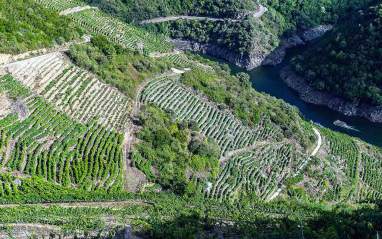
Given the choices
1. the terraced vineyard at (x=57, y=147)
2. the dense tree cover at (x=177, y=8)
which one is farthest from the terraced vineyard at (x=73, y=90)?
the dense tree cover at (x=177, y=8)

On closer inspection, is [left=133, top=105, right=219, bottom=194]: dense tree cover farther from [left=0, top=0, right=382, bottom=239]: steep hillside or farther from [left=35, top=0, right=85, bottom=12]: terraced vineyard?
[left=35, top=0, right=85, bottom=12]: terraced vineyard

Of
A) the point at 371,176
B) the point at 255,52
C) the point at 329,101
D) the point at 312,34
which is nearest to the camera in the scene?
the point at 371,176

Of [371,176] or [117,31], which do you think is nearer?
[371,176]

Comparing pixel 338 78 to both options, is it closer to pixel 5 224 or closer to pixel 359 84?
pixel 359 84

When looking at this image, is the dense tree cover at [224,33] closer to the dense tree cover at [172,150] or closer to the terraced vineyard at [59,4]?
the terraced vineyard at [59,4]

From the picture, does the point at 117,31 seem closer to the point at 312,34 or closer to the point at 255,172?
the point at 255,172

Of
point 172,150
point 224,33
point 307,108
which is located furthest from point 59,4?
point 307,108

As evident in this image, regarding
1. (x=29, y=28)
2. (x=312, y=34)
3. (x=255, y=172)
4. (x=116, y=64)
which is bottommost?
(x=255, y=172)

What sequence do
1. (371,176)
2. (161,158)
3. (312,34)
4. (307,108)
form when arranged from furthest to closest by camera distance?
1. (312,34)
2. (307,108)
3. (371,176)
4. (161,158)

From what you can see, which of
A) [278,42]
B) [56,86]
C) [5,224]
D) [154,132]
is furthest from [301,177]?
[278,42]
